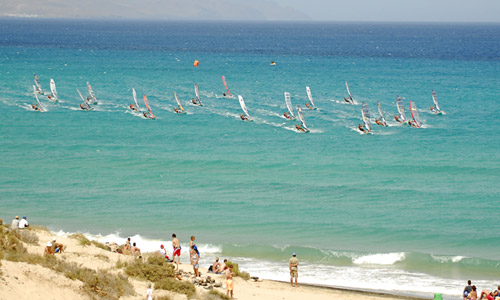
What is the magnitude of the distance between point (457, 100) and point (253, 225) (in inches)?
1793

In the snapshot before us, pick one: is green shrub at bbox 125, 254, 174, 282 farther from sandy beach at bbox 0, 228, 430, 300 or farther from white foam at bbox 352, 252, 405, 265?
white foam at bbox 352, 252, 405, 265

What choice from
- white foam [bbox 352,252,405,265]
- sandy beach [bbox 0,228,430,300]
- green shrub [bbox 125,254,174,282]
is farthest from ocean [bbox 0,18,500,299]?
green shrub [bbox 125,254,174,282]

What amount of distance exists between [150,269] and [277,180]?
66.5 feet

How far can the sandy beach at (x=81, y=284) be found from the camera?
19.2 m

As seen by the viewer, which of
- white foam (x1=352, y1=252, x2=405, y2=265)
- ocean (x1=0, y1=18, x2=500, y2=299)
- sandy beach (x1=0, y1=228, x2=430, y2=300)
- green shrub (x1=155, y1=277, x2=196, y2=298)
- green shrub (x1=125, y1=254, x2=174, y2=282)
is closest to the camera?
sandy beach (x1=0, y1=228, x2=430, y2=300)

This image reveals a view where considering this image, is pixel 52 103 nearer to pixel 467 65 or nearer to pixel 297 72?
pixel 297 72

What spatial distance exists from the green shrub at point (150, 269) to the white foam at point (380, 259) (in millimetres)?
10533

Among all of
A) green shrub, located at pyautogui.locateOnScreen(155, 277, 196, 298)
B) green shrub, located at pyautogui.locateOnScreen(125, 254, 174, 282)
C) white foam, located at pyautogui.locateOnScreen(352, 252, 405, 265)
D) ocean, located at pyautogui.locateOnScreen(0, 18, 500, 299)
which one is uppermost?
ocean, located at pyautogui.locateOnScreen(0, 18, 500, 299)

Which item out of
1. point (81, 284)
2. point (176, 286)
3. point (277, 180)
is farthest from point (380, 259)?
point (81, 284)

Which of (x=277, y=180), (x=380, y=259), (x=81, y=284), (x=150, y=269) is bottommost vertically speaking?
(x=81, y=284)

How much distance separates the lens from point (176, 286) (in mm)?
22391

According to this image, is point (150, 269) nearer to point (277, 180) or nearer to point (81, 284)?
point (81, 284)

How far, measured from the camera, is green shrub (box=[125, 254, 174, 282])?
2286 centimetres

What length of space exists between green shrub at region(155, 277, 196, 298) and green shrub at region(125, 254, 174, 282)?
1.14ft
